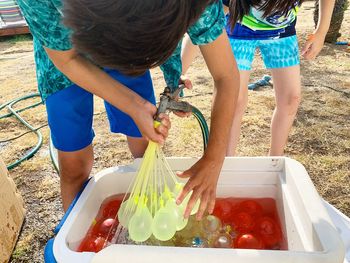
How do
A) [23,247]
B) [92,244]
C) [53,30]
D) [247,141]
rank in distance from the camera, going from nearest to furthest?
[53,30]
[92,244]
[23,247]
[247,141]

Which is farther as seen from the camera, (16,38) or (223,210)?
(16,38)

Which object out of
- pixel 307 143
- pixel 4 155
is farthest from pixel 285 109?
pixel 4 155

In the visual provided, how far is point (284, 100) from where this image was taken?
1780 mm

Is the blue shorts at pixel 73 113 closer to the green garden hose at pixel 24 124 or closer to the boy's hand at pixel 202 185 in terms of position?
the boy's hand at pixel 202 185

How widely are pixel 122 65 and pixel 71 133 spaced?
62cm

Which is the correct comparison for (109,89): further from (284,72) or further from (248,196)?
(284,72)

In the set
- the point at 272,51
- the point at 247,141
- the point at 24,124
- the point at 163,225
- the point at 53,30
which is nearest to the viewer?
the point at 53,30

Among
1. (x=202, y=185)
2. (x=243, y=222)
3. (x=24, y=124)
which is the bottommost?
(x=24, y=124)

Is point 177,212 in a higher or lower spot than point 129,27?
lower

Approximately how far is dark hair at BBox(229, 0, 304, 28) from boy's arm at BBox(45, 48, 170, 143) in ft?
2.44

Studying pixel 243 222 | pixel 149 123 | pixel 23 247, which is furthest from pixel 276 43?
pixel 23 247

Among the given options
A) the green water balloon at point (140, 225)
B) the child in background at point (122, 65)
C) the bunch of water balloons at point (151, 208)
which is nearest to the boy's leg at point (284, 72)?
the child in background at point (122, 65)

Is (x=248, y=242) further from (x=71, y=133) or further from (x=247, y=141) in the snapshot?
(x=247, y=141)

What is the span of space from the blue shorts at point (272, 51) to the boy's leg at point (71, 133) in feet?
2.40
